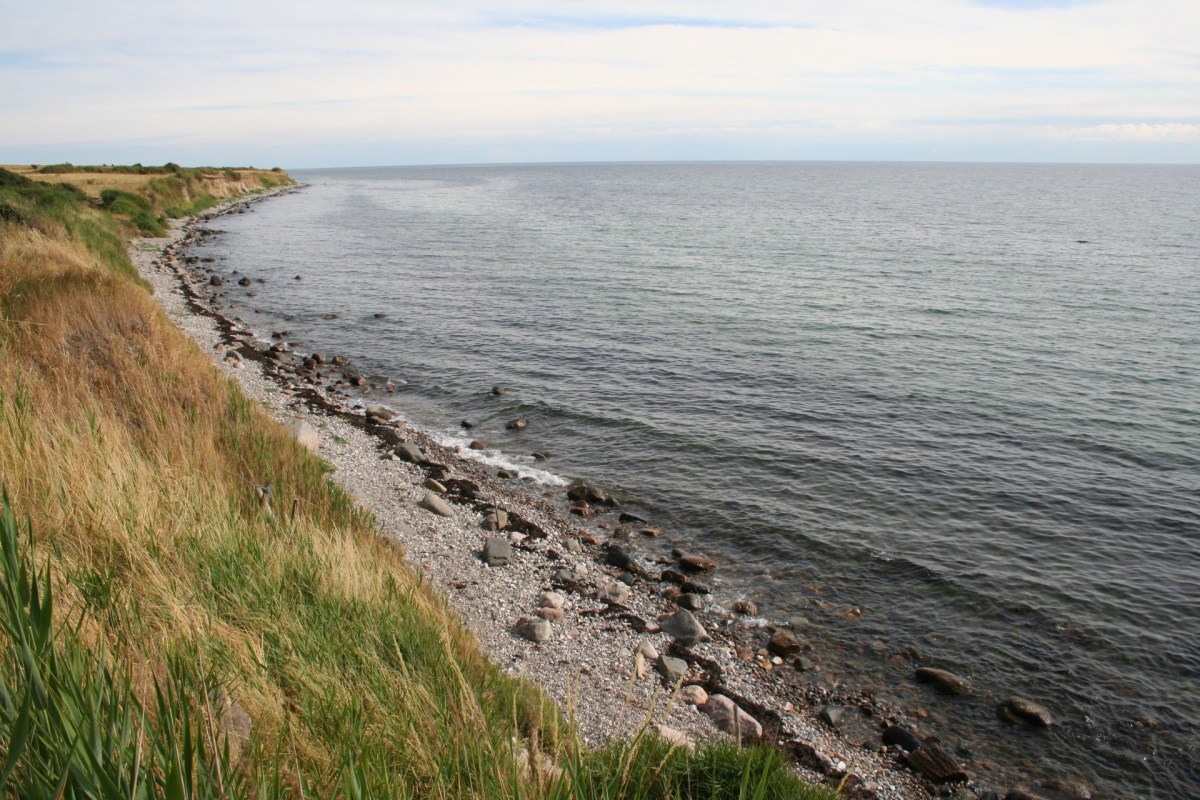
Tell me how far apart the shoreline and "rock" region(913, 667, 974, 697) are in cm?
114

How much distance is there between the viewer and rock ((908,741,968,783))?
33.5 feet

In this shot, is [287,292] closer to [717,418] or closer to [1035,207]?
[717,418]

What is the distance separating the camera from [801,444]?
21812 millimetres

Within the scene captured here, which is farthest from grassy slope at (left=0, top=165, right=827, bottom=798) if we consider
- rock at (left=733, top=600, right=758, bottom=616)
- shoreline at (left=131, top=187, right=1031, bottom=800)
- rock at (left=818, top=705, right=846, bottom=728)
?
rock at (left=733, top=600, right=758, bottom=616)

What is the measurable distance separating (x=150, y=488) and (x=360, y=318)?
3207cm

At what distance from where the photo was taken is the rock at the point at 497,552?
14.8 m

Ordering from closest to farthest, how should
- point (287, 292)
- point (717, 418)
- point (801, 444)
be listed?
1. point (801, 444)
2. point (717, 418)
3. point (287, 292)

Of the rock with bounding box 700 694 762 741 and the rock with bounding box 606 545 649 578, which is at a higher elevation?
the rock with bounding box 606 545 649 578

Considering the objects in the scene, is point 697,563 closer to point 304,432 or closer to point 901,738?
point 901,738

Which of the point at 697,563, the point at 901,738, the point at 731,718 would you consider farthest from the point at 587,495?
the point at 901,738

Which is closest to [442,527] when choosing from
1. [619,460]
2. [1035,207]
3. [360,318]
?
[619,460]

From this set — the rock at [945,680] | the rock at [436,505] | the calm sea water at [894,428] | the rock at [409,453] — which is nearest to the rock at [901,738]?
the calm sea water at [894,428]

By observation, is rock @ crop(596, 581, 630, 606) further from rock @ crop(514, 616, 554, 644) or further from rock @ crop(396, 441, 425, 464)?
rock @ crop(396, 441, 425, 464)

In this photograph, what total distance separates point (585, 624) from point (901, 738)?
5.31m
